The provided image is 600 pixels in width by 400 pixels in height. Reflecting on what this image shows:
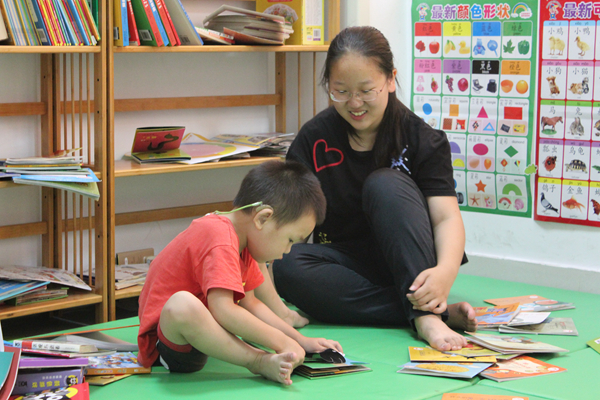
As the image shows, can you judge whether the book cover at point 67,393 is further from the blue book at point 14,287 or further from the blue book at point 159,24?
the blue book at point 159,24

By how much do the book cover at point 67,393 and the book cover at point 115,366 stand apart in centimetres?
10

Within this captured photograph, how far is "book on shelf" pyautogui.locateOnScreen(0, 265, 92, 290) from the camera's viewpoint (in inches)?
76.2

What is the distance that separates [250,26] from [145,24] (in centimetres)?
38

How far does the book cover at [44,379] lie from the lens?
1.26m

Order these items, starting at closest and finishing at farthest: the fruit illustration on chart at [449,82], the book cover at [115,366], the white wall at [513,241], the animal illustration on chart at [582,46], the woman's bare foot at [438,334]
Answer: the book cover at [115,366]
the woman's bare foot at [438,334]
the animal illustration on chart at [582,46]
the white wall at [513,241]
the fruit illustration on chart at [449,82]

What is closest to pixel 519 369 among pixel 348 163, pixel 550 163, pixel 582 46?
pixel 348 163

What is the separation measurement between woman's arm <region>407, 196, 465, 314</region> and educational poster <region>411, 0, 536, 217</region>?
64cm

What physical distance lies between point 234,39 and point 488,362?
1.37 m

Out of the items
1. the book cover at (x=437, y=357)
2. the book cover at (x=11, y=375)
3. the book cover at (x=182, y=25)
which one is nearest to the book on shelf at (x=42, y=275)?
the book cover at (x=11, y=375)

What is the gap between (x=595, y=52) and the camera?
2100 millimetres

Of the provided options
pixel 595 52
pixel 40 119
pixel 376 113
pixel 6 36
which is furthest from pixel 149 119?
pixel 595 52

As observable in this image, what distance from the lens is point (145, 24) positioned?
2.04 metres

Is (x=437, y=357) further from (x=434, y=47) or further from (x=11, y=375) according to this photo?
(x=434, y=47)

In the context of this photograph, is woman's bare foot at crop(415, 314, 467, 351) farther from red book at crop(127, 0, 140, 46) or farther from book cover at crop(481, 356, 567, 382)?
red book at crop(127, 0, 140, 46)
